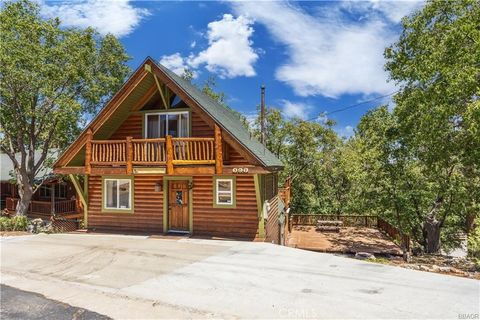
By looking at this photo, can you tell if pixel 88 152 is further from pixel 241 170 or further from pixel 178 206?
pixel 241 170

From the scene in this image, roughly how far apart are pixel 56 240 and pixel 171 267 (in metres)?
6.61

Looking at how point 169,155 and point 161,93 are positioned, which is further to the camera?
point 161,93

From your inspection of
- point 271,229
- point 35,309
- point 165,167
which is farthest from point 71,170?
point 271,229

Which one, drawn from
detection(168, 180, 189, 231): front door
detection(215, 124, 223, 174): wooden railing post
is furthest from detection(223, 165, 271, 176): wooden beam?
detection(168, 180, 189, 231): front door

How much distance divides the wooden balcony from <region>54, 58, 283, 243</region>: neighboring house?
0.04 meters

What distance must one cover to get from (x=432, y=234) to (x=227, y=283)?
17408 mm

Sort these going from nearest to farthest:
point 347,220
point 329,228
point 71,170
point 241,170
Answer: point 241,170 → point 71,170 → point 329,228 → point 347,220

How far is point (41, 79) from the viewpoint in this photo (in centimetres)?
1961

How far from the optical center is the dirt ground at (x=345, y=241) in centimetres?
1716

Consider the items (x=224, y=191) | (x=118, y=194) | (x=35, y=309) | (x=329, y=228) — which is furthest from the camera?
(x=329, y=228)

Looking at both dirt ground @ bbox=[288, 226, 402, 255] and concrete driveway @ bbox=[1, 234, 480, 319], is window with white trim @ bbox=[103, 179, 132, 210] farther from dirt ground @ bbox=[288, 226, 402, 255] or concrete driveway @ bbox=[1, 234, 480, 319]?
dirt ground @ bbox=[288, 226, 402, 255]

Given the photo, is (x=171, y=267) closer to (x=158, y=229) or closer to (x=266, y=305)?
(x=266, y=305)

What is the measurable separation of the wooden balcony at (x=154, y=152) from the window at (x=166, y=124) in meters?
1.05

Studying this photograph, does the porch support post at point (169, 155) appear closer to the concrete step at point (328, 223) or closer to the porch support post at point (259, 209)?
the porch support post at point (259, 209)
